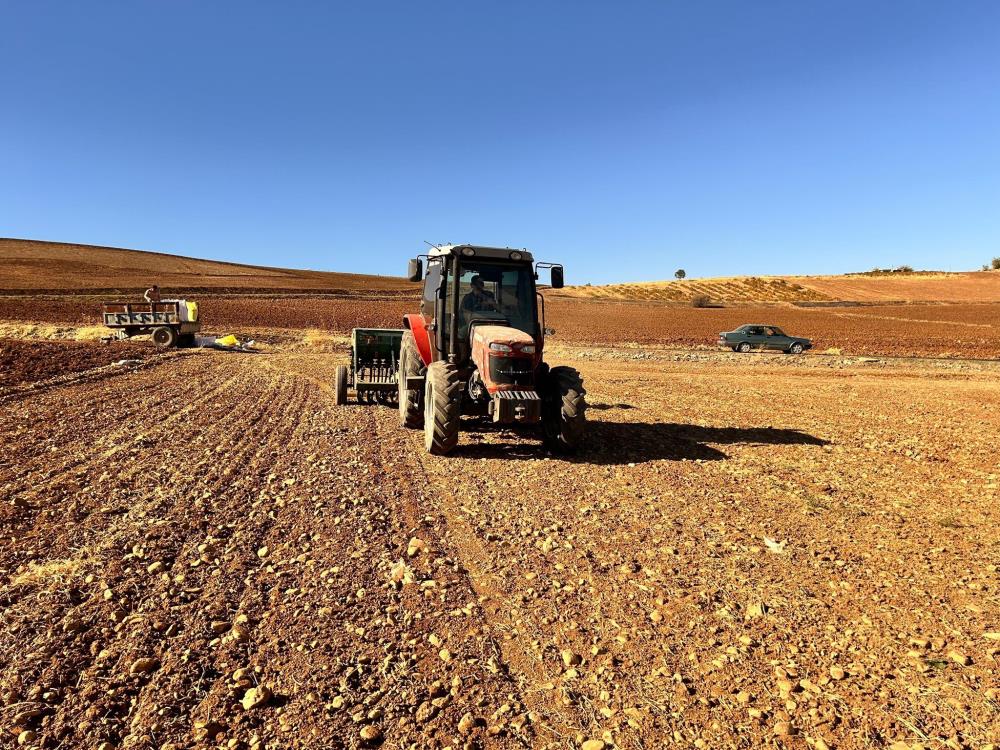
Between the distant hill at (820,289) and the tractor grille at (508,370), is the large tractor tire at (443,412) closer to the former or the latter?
the tractor grille at (508,370)

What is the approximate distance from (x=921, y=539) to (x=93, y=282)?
200 feet

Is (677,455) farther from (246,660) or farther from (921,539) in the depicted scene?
(246,660)

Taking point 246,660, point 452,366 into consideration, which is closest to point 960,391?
point 452,366

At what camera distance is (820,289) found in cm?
7412

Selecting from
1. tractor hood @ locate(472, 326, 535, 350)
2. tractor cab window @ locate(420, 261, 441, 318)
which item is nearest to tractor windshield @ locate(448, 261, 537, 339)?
tractor hood @ locate(472, 326, 535, 350)

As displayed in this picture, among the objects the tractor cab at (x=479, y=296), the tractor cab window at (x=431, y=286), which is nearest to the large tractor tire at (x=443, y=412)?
the tractor cab at (x=479, y=296)

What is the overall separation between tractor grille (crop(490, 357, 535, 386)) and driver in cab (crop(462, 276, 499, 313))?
43.6 inches

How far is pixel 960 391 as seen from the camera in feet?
48.6

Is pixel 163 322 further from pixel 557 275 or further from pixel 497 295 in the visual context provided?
pixel 557 275

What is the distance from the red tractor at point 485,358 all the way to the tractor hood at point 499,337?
A: 0.04 feet

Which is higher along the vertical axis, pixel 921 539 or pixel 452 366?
pixel 452 366

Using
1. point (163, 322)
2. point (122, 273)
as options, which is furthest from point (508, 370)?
point (122, 273)

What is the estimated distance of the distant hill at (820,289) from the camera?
225ft

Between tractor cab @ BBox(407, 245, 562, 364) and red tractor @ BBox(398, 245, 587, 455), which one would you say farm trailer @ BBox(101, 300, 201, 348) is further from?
tractor cab @ BBox(407, 245, 562, 364)
